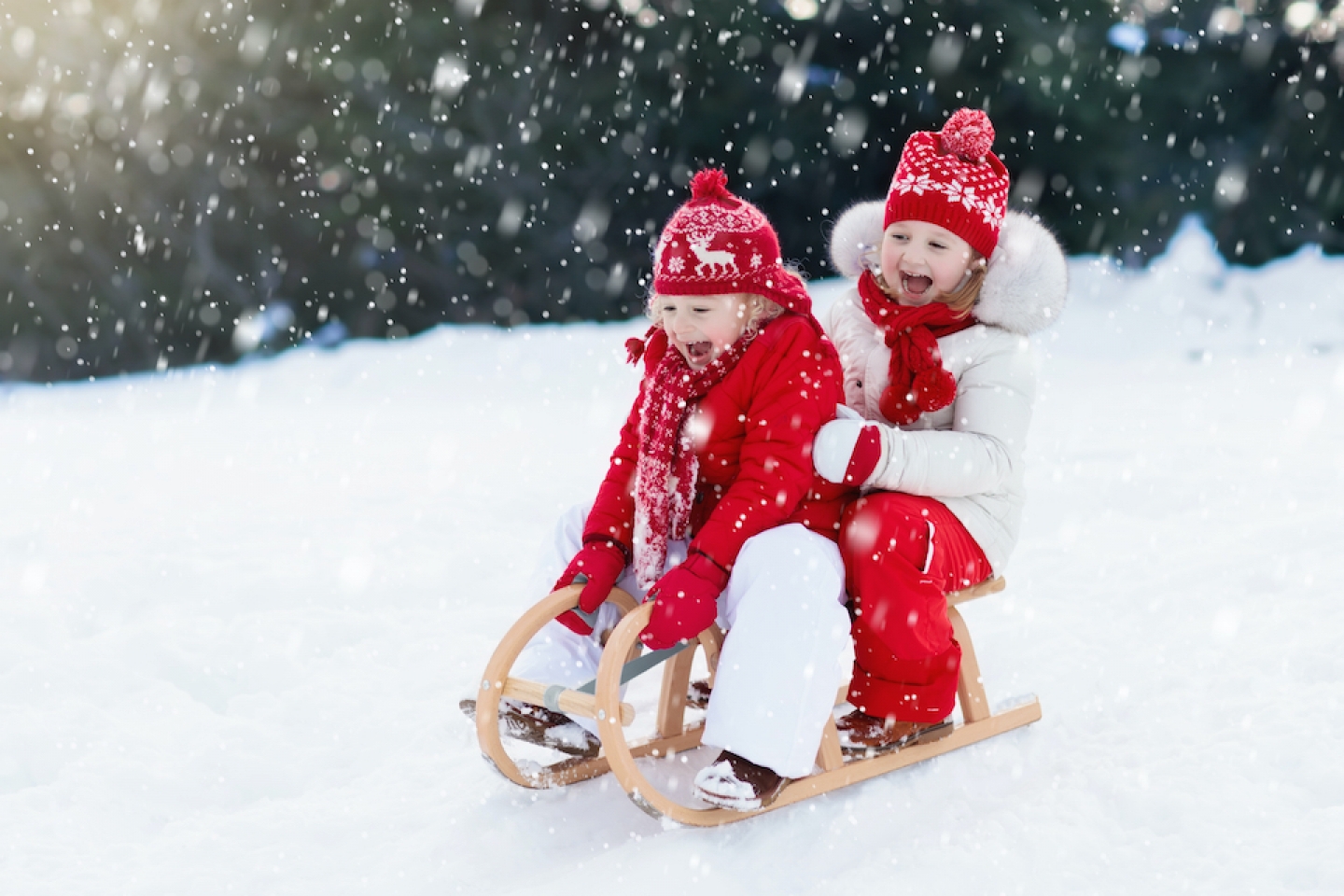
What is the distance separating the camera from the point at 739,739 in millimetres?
2086

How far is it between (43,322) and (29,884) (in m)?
7.50

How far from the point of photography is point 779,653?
2.08 meters

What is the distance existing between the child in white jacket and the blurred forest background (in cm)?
524

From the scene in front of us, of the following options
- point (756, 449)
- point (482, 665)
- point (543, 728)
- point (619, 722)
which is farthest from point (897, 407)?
point (482, 665)

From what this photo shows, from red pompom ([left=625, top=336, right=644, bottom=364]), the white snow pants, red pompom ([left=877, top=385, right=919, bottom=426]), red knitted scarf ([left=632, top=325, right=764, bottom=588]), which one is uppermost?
red pompom ([left=625, top=336, right=644, bottom=364])

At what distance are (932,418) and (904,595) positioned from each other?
45 cm

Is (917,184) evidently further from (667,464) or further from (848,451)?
(667,464)

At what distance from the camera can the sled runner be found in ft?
6.81

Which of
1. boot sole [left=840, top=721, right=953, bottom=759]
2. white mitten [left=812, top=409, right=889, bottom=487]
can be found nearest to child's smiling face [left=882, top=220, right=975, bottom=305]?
white mitten [left=812, top=409, right=889, bottom=487]

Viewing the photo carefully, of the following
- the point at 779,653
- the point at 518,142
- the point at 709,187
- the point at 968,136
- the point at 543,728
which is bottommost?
the point at 543,728

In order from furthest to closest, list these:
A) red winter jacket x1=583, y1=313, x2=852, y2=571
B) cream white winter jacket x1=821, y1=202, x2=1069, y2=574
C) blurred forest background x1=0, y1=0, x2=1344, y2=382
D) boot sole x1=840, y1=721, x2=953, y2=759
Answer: blurred forest background x1=0, y1=0, x2=1344, y2=382 → boot sole x1=840, y1=721, x2=953, y2=759 → cream white winter jacket x1=821, y1=202, x2=1069, y2=574 → red winter jacket x1=583, y1=313, x2=852, y2=571

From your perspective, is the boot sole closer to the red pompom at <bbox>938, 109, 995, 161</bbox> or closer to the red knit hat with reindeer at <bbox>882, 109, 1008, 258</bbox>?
the red knit hat with reindeer at <bbox>882, 109, 1008, 258</bbox>

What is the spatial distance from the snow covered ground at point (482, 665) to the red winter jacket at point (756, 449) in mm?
559

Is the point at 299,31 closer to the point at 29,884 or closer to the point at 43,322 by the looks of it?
the point at 43,322
